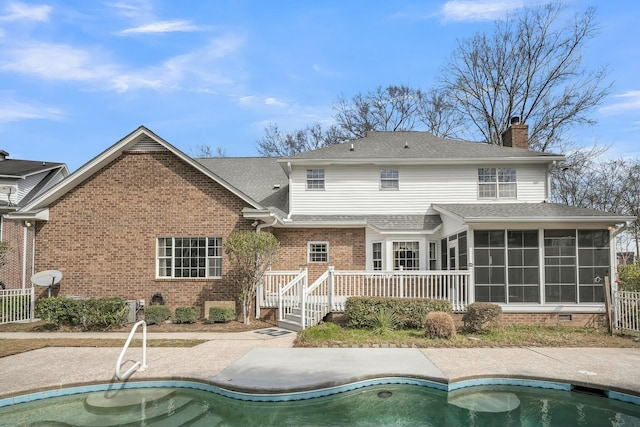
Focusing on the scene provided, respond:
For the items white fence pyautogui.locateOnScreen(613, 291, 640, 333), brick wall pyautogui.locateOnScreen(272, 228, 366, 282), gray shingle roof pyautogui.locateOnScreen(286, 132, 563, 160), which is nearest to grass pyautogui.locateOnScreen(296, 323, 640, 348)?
white fence pyautogui.locateOnScreen(613, 291, 640, 333)

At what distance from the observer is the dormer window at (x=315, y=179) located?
58.4 ft

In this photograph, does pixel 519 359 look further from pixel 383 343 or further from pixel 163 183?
pixel 163 183

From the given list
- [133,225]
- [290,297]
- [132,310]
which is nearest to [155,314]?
[132,310]

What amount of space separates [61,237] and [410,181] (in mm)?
12607

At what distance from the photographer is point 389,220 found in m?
16.9

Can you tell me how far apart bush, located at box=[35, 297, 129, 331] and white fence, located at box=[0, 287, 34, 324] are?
2.15 meters

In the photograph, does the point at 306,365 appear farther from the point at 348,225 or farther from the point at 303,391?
the point at 348,225

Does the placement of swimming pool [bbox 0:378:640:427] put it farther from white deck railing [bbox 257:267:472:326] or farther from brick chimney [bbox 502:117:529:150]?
brick chimney [bbox 502:117:529:150]

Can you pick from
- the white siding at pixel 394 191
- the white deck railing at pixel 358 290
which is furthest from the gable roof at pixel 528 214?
the white deck railing at pixel 358 290

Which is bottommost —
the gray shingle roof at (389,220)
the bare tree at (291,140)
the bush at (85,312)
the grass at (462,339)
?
the grass at (462,339)

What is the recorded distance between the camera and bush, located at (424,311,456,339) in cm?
1122

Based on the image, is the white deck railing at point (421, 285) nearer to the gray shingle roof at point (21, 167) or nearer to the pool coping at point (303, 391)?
the pool coping at point (303, 391)

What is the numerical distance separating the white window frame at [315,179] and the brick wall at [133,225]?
3.72 meters

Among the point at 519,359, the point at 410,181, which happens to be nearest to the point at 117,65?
the point at 410,181
